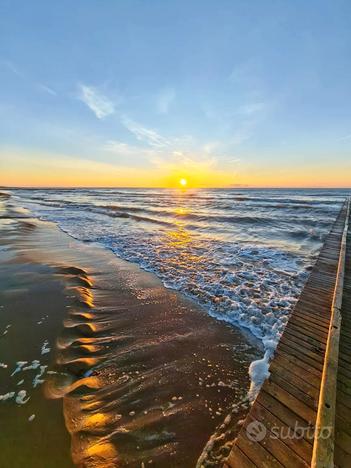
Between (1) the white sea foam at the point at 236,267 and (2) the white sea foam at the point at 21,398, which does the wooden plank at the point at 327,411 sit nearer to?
(1) the white sea foam at the point at 236,267

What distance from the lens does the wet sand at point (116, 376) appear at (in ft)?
8.10

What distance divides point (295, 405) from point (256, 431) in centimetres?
67

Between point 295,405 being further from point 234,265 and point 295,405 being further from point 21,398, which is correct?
point 234,265

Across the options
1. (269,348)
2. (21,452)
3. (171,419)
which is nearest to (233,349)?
(269,348)

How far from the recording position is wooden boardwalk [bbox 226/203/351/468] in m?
2.19

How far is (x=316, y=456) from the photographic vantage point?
1943mm

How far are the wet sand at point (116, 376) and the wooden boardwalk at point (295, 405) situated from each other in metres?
0.41

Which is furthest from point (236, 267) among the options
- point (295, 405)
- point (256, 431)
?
point (256, 431)

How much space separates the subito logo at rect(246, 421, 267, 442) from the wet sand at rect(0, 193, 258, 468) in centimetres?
37

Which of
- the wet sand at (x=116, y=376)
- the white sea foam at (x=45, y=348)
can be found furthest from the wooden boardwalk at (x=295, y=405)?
the white sea foam at (x=45, y=348)

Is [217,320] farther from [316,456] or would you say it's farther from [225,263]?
[225,263]

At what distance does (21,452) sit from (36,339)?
202 centimetres

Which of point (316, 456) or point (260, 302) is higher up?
point (316, 456)

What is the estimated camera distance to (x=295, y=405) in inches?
107
